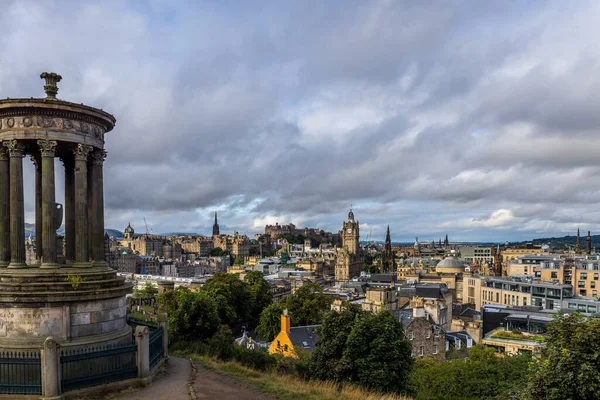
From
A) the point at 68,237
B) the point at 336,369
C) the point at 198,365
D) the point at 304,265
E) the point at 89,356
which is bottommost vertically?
the point at 304,265

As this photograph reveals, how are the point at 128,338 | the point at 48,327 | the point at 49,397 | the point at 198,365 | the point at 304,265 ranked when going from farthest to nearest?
the point at 304,265 → the point at 198,365 → the point at 128,338 → the point at 48,327 → the point at 49,397

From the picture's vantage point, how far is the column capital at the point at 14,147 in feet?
56.2

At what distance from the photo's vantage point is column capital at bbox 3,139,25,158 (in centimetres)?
1712

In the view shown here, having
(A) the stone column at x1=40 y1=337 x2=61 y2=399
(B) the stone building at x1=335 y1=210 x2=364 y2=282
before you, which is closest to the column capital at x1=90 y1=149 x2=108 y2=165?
(A) the stone column at x1=40 y1=337 x2=61 y2=399

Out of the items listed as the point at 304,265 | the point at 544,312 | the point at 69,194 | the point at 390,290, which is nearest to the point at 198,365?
the point at 69,194

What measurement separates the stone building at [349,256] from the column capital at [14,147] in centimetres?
10956

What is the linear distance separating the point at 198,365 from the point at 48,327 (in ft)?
21.7

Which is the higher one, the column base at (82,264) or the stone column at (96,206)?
the stone column at (96,206)

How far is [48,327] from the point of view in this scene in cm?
1564

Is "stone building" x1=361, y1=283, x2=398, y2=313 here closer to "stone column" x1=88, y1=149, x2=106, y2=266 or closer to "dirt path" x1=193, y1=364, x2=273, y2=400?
"dirt path" x1=193, y1=364, x2=273, y2=400

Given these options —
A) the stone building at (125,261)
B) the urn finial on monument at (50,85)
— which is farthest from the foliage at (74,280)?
the stone building at (125,261)

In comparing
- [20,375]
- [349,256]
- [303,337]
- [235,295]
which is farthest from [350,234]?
[20,375]

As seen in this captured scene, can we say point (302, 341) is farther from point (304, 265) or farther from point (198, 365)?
point (304, 265)

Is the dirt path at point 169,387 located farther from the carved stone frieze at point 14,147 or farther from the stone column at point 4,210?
the carved stone frieze at point 14,147
